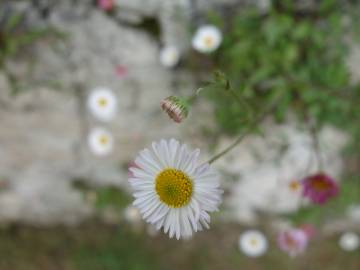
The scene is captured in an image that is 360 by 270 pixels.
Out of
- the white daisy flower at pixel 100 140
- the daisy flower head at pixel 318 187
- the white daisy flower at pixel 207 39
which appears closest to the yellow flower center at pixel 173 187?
the daisy flower head at pixel 318 187

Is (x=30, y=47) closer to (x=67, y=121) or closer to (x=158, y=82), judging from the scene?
(x=67, y=121)

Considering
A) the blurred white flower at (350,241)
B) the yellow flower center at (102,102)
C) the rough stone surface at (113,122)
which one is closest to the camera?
the rough stone surface at (113,122)

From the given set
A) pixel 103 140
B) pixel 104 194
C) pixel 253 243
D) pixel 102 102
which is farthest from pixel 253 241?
pixel 102 102

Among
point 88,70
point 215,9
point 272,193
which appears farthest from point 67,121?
point 272,193

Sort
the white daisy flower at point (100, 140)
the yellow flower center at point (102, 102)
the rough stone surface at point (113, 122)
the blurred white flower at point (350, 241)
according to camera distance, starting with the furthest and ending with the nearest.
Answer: the blurred white flower at point (350, 241)
the white daisy flower at point (100, 140)
the yellow flower center at point (102, 102)
the rough stone surface at point (113, 122)

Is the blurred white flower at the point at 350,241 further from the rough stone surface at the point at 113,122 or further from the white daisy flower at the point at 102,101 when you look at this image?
the white daisy flower at the point at 102,101

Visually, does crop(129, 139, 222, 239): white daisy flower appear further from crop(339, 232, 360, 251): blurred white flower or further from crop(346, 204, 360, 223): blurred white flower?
crop(339, 232, 360, 251): blurred white flower
